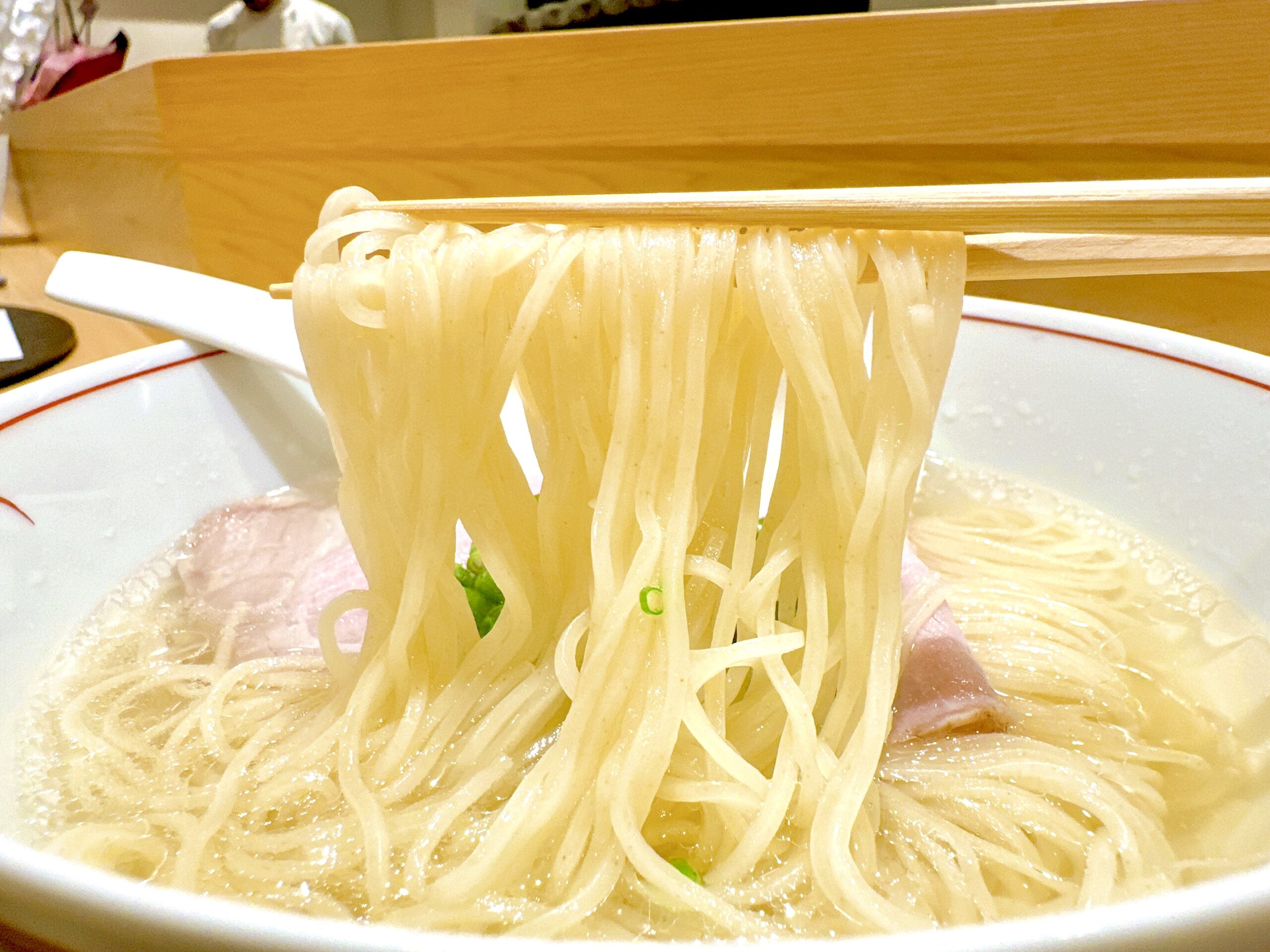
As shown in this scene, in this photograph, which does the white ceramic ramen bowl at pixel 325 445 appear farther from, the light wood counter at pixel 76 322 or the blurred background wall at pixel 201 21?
the blurred background wall at pixel 201 21

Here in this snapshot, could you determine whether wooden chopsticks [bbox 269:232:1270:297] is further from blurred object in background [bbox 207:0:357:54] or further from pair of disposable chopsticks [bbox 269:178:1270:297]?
blurred object in background [bbox 207:0:357:54]

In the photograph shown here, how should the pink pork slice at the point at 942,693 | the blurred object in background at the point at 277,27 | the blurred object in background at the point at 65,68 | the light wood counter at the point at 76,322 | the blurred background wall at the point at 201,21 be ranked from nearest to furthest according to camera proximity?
the pink pork slice at the point at 942,693, the light wood counter at the point at 76,322, the blurred object in background at the point at 65,68, the blurred object in background at the point at 277,27, the blurred background wall at the point at 201,21

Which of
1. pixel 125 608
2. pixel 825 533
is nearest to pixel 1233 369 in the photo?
pixel 825 533

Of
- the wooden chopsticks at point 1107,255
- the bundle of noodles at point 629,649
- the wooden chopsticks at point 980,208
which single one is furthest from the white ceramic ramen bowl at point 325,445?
the wooden chopsticks at point 980,208

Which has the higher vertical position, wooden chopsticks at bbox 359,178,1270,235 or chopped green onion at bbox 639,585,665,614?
wooden chopsticks at bbox 359,178,1270,235

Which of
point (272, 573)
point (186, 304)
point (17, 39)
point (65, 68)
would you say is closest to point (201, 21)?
point (65, 68)

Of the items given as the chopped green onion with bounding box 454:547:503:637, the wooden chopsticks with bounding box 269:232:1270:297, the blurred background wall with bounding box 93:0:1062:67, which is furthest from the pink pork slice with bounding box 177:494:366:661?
the blurred background wall with bounding box 93:0:1062:67

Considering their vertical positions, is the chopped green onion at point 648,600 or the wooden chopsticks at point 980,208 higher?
the wooden chopsticks at point 980,208
